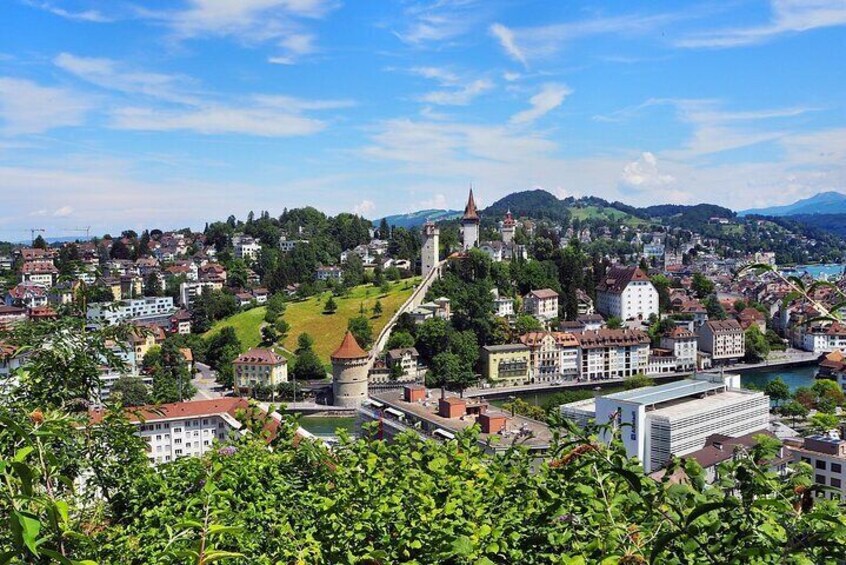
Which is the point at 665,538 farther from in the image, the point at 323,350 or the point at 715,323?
the point at 715,323

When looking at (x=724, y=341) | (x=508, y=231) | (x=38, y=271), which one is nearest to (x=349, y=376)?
(x=724, y=341)

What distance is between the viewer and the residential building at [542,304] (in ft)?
117

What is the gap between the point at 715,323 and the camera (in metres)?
33.6

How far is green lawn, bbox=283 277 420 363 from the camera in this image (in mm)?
32031

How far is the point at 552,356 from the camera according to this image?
99.9 feet

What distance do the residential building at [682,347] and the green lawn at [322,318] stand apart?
13.2 m

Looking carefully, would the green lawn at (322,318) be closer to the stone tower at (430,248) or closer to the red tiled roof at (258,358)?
the stone tower at (430,248)

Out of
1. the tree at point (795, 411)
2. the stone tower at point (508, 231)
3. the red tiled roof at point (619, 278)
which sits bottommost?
the tree at point (795, 411)

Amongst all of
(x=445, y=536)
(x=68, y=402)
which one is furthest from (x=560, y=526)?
(x=68, y=402)

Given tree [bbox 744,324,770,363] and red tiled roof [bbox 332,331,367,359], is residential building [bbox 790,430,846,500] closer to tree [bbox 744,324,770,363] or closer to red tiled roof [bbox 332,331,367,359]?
red tiled roof [bbox 332,331,367,359]

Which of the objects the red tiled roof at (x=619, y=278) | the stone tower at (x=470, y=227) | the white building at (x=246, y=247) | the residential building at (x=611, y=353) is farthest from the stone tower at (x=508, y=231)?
the white building at (x=246, y=247)

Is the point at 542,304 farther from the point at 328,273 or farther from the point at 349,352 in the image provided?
the point at 328,273

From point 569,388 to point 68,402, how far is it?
27835mm

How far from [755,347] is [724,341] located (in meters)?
1.40
